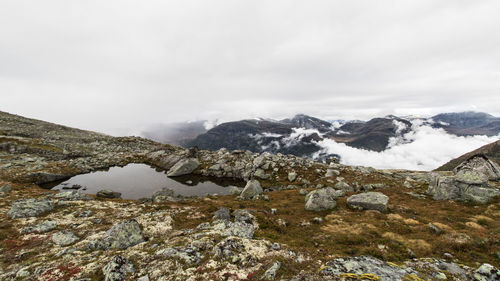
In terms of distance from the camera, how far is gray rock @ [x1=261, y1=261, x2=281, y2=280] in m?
10.8

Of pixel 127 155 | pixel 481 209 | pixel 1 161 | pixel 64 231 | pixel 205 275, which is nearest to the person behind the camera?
pixel 205 275

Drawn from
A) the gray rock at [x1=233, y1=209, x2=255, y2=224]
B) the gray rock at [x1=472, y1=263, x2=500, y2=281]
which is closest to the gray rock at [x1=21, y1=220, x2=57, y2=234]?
the gray rock at [x1=233, y1=209, x2=255, y2=224]

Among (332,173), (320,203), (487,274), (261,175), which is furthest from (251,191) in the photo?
(487,274)

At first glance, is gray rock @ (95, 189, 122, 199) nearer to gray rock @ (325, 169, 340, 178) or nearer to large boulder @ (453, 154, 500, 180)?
gray rock @ (325, 169, 340, 178)

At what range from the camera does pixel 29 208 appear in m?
22.5

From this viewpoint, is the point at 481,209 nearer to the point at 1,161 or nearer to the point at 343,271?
the point at 343,271

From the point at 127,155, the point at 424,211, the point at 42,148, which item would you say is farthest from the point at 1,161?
the point at 424,211

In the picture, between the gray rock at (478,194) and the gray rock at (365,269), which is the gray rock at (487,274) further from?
the gray rock at (478,194)

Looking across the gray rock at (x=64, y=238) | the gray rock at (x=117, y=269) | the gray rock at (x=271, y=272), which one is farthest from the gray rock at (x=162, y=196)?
the gray rock at (x=271, y=272)

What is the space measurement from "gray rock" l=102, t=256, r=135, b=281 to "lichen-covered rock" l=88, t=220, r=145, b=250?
3650mm

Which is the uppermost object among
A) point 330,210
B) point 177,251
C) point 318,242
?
point 177,251

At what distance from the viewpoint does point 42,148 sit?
6531cm

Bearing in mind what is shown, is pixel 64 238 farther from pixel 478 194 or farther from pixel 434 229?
pixel 478 194

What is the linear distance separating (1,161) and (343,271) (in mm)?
82087
